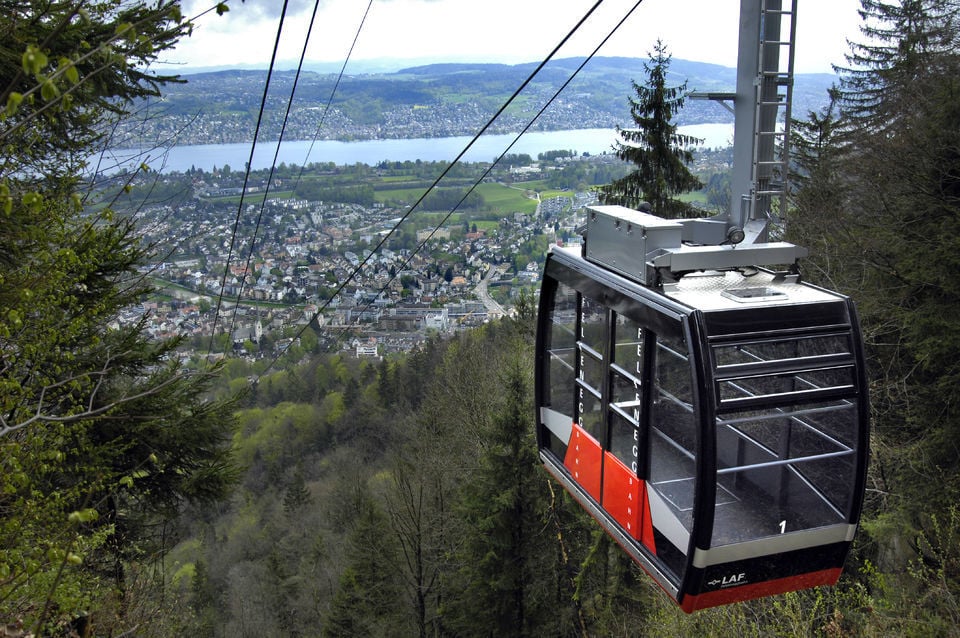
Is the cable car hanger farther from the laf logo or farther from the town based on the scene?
the town

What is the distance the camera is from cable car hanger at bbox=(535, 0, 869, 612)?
4.26m

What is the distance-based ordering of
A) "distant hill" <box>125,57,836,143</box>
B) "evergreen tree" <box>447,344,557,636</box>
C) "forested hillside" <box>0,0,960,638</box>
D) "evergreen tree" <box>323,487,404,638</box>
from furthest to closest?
"evergreen tree" <box>323,487,404,638</box>
"evergreen tree" <box>447,344,557,636</box>
"distant hill" <box>125,57,836,143</box>
"forested hillside" <box>0,0,960,638</box>

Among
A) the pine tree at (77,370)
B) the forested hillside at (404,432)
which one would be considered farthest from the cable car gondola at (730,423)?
the pine tree at (77,370)

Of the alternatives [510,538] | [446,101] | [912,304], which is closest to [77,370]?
[510,538]

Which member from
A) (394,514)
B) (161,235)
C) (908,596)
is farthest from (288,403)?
(908,596)

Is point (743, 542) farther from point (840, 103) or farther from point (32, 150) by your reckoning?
point (840, 103)

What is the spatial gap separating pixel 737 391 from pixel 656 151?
11108 millimetres

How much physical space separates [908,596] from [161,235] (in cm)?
896

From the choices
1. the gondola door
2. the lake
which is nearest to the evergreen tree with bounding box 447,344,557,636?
the lake

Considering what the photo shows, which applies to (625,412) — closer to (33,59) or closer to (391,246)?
(33,59)

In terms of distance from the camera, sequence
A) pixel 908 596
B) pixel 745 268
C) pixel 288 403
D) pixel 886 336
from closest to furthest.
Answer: pixel 745 268 → pixel 908 596 → pixel 886 336 → pixel 288 403

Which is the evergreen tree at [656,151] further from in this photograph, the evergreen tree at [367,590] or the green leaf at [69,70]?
the green leaf at [69,70]

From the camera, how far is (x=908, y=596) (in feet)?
25.4

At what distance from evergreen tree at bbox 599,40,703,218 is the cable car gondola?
10.1 m
